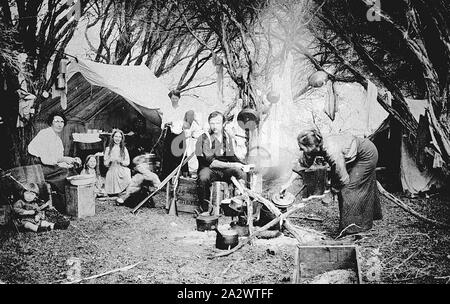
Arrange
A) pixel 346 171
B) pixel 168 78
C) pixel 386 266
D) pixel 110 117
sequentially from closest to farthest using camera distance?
pixel 386 266 < pixel 346 171 < pixel 110 117 < pixel 168 78

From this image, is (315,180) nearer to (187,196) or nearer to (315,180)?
(315,180)

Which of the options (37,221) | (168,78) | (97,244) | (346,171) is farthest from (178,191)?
(168,78)

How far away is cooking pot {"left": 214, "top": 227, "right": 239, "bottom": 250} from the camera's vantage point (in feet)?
11.3

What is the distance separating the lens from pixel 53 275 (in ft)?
10.1

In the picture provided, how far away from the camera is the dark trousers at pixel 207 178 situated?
14.7ft

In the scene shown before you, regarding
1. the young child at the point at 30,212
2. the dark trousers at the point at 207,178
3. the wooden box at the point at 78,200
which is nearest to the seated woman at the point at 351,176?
the dark trousers at the point at 207,178

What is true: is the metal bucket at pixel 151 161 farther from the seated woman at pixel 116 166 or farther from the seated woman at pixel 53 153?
the seated woman at pixel 53 153

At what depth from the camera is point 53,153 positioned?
4.36 metres

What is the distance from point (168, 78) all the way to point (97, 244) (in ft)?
20.3

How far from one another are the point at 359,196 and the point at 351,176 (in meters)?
0.22

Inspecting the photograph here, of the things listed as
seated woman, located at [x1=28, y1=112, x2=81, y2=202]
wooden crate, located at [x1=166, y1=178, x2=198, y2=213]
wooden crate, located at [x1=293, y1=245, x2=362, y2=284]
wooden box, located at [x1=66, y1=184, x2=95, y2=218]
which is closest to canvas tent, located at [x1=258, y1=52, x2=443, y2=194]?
wooden crate, located at [x1=166, y1=178, x2=198, y2=213]

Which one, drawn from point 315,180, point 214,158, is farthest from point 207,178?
point 315,180
